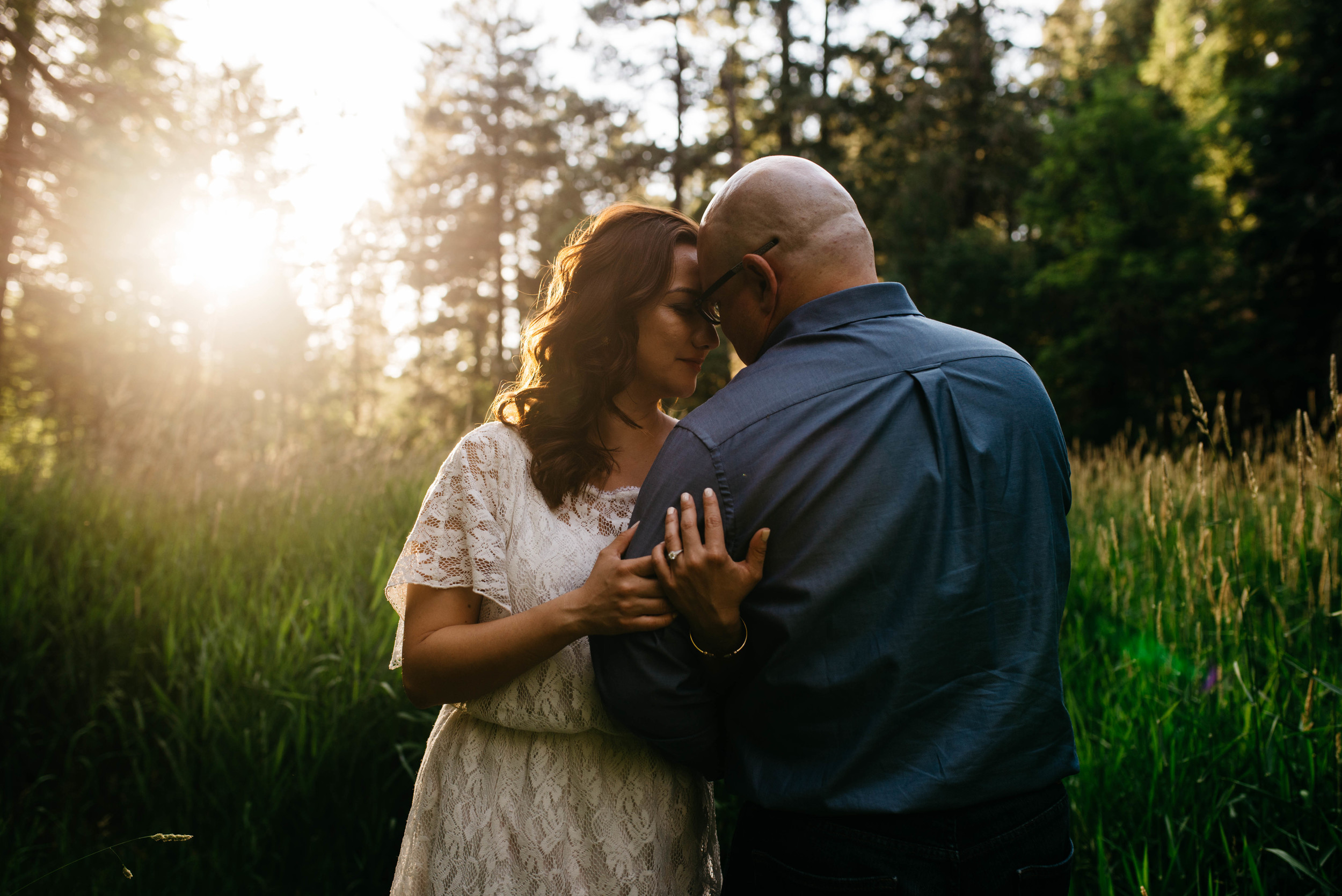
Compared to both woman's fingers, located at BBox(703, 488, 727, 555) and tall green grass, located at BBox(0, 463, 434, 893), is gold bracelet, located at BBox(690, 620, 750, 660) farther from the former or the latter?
tall green grass, located at BBox(0, 463, 434, 893)

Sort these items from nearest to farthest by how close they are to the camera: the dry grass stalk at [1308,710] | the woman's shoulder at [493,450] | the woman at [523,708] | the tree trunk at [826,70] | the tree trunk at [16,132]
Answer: the woman at [523,708]
the woman's shoulder at [493,450]
the dry grass stalk at [1308,710]
the tree trunk at [16,132]
the tree trunk at [826,70]

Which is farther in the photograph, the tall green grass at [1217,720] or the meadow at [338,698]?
the meadow at [338,698]

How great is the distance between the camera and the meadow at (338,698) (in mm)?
2137

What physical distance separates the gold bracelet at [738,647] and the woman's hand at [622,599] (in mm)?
58

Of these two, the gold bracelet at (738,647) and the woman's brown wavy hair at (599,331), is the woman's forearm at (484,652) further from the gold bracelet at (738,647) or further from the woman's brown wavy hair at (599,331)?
the woman's brown wavy hair at (599,331)

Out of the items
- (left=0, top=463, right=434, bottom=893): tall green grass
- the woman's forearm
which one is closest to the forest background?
(left=0, top=463, right=434, bottom=893): tall green grass

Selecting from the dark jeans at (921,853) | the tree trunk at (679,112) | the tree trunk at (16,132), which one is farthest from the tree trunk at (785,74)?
the dark jeans at (921,853)

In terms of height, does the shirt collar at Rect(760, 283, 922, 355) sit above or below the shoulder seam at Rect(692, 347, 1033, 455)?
above

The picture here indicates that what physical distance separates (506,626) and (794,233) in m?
0.97

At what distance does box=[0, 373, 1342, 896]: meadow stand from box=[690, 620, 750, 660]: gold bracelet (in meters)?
1.26

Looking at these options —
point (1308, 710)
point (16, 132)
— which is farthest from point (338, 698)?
point (16, 132)

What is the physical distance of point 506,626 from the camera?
149 cm

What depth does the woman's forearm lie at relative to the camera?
142cm

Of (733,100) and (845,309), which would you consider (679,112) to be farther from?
(845,309)
